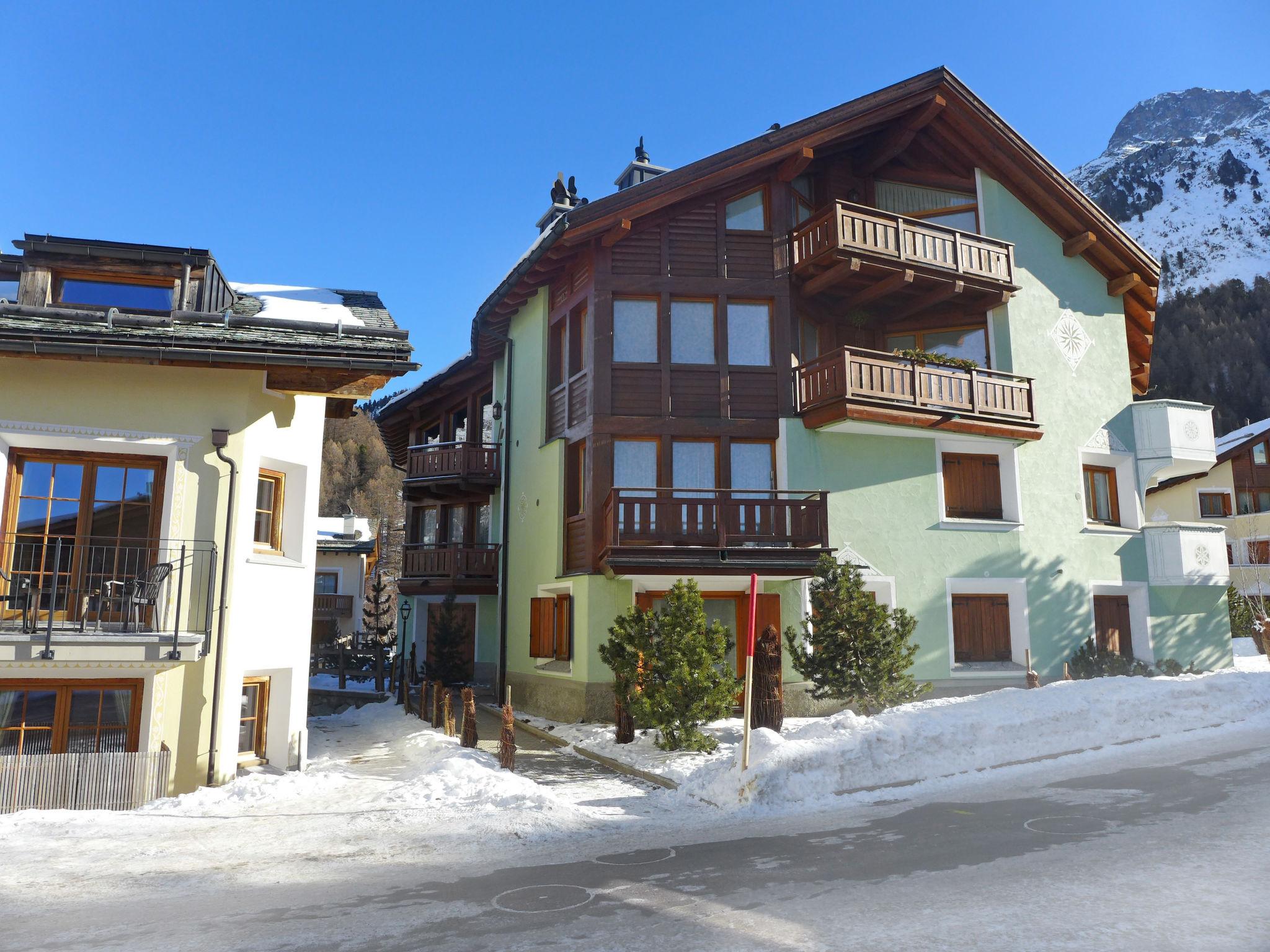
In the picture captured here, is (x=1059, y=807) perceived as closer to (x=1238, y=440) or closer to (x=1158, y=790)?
(x=1158, y=790)

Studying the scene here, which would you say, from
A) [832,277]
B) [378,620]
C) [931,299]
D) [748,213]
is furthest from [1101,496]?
[378,620]

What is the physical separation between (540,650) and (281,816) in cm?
1108

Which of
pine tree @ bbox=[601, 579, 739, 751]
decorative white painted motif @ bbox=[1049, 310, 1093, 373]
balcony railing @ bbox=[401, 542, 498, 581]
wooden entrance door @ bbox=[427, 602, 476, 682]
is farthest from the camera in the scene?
wooden entrance door @ bbox=[427, 602, 476, 682]

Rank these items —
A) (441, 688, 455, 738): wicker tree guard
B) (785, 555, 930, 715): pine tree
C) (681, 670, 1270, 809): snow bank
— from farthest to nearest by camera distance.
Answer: (441, 688, 455, 738): wicker tree guard → (785, 555, 930, 715): pine tree → (681, 670, 1270, 809): snow bank

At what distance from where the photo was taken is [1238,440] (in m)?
44.1

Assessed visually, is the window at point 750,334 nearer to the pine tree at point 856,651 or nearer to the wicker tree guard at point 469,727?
the pine tree at point 856,651

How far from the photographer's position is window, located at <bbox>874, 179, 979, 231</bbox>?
23.0 m

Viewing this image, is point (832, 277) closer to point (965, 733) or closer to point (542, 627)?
point (542, 627)

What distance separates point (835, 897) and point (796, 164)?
1705 centimetres

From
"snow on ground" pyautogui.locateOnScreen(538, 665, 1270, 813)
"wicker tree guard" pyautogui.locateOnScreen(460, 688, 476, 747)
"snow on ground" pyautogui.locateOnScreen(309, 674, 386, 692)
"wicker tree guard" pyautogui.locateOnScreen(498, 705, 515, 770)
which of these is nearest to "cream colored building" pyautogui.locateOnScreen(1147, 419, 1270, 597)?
"snow on ground" pyautogui.locateOnScreen(538, 665, 1270, 813)

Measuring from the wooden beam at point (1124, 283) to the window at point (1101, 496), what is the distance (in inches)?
187

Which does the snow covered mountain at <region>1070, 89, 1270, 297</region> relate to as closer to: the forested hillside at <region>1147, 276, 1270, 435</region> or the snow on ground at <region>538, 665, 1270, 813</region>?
the forested hillside at <region>1147, 276, 1270, 435</region>

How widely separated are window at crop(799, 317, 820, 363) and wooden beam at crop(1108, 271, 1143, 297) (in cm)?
Answer: 867

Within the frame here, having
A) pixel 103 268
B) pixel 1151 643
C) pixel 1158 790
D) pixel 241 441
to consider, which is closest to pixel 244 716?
pixel 241 441
